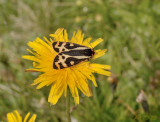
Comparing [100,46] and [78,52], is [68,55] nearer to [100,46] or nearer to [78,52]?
[78,52]

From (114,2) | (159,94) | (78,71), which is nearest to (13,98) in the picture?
(78,71)

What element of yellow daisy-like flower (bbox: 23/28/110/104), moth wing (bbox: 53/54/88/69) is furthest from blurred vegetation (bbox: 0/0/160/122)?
moth wing (bbox: 53/54/88/69)

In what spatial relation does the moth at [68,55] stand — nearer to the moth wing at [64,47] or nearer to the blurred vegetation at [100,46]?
the moth wing at [64,47]

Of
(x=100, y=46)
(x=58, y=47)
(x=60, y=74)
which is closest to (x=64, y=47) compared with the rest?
(x=58, y=47)

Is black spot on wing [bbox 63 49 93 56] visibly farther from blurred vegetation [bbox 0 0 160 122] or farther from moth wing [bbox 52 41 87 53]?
blurred vegetation [bbox 0 0 160 122]

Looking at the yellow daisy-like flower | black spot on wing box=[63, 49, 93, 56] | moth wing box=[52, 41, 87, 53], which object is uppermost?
moth wing box=[52, 41, 87, 53]

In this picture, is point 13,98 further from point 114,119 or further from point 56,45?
point 56,45
